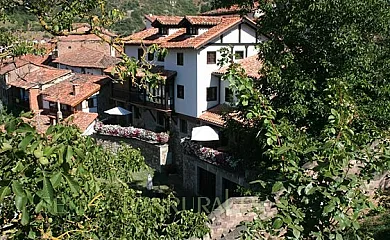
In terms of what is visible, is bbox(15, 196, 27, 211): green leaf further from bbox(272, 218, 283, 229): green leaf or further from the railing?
the railing

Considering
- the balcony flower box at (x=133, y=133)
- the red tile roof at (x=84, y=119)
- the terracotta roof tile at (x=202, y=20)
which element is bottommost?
the balcony flower box at (x=133, y=133)

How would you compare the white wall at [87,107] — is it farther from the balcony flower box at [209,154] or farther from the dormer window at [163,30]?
the balcony flower box at [209,154]

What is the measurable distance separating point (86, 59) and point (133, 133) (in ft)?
57.0

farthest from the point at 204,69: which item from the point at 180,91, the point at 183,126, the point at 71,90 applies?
the point at 71,90

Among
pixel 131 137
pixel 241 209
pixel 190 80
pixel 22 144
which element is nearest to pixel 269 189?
pixel 22 144

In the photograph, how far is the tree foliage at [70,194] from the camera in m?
2.71

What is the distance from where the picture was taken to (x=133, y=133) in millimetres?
27578

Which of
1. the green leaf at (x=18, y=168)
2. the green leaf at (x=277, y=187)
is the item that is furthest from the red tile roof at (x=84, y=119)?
the green leaf at (x=18, y=168)

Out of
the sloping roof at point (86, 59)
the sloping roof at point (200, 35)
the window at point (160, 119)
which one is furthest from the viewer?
the sloping roof at point (86, 59)

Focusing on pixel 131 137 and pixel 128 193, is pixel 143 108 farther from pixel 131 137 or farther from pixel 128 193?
pixel 128 193

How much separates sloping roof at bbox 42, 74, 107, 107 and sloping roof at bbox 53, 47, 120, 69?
315 centimetres

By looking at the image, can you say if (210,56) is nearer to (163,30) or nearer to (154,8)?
(163,30)

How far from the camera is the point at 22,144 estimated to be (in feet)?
9.12

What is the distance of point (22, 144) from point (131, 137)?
25064 millimetres
